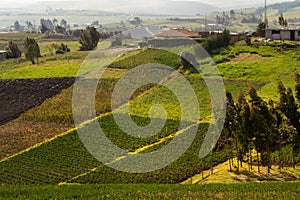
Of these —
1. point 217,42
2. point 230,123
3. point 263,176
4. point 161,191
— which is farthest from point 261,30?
point 161,191

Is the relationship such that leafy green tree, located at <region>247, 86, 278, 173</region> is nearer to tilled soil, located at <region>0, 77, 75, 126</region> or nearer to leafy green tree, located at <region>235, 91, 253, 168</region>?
leafy green tree, located at <region>235, 91, 253, 168</region>

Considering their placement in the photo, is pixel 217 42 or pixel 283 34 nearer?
pixel 217 42

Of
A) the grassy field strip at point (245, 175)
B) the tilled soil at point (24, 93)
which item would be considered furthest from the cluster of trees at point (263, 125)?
the tilled soil at point (24, 93)

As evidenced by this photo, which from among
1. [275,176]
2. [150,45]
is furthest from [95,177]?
[150,45]

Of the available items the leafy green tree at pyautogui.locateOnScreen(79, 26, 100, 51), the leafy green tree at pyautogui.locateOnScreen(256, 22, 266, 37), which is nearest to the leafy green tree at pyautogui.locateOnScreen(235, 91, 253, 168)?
the leafy green tree at pyautogui.locateOnScreen(256, 22, 266, 37)

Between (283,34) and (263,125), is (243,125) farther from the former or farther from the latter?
(283,34)

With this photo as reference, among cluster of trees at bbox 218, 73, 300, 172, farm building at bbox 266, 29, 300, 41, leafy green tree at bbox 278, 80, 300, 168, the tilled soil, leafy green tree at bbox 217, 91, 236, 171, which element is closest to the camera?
cluster of trees at bbox 218, 73, 300, 172

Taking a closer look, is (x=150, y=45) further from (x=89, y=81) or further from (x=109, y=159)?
(x=109, y=159)
